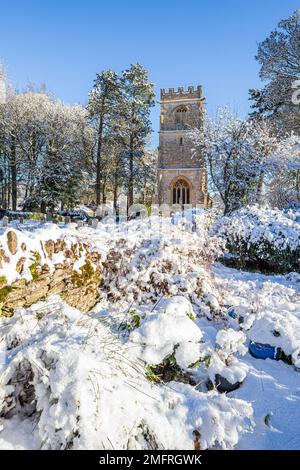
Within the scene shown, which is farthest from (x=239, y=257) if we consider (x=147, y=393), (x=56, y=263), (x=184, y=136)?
(x=184, y=136)

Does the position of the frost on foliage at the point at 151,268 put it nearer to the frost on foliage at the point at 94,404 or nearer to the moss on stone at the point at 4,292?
the moss on stone at the point at 4,292

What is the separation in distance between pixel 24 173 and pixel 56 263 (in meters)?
22.3

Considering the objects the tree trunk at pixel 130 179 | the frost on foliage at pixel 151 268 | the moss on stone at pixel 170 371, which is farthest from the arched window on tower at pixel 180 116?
the moss on stone at pixel 170 371

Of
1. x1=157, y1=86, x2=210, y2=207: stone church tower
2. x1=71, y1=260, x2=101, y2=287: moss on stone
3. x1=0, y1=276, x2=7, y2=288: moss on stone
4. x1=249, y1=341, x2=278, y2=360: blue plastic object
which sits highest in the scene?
x1=157, y1=86, x2=210, y2=207: stone church tower

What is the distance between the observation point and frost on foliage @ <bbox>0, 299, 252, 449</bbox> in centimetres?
161

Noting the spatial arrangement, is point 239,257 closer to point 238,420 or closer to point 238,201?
point 238,420

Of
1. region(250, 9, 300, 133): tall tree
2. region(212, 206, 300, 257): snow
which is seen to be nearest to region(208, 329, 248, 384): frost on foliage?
region(212, 206, 300, 257): snow

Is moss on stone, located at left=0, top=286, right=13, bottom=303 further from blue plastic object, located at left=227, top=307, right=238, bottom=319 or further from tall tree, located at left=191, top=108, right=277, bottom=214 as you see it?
tall tree, located at left=191, top=108, right=277, bottom=214

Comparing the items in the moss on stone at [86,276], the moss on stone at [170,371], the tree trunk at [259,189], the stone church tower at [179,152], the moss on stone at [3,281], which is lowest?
the moss on stone at [170,371]

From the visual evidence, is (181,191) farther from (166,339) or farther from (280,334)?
(166,339)

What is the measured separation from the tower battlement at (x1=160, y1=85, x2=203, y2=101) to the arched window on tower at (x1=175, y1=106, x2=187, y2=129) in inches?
40.1

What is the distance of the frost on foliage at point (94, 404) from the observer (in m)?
1.61

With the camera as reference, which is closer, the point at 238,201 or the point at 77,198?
the point at 238,201
